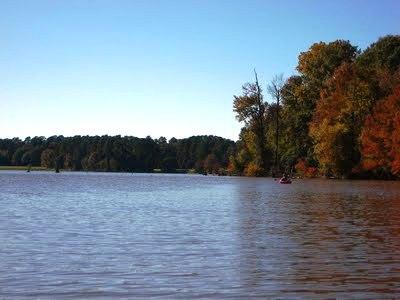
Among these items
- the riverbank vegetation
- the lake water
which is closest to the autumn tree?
the riverbank vegetation

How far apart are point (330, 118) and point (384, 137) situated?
12.0 m

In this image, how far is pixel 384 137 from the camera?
79312mm

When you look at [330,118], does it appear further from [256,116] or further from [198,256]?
[198,256]

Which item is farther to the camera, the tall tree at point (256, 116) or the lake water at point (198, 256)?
the tall tree at point (256, 116)

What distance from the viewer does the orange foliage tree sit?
77.9 metres

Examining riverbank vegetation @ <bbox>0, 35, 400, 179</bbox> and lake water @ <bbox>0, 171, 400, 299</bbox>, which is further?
riverbank vegetation @ <bbox>0, 35, 400, 179</bbox>

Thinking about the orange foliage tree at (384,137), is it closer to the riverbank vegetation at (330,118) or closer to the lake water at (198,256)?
the riverbank vegetation at (330,118)

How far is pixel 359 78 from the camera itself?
8700 centimetres

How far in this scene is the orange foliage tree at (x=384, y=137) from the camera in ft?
255

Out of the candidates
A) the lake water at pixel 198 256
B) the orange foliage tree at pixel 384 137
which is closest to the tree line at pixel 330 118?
the orange foliage tree at pixel 384 137

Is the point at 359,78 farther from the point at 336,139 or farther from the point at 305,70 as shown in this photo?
the point at 305,70

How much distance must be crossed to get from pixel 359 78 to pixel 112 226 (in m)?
69.8

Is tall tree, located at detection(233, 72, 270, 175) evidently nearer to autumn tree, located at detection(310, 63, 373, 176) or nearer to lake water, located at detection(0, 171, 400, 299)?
autumn tree, located at detection(310, 63, 373, 176)

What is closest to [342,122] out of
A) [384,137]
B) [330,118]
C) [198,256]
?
[330,118]
